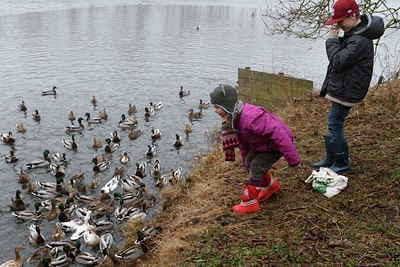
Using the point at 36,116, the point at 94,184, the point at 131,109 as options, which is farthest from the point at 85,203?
the point at 131,109

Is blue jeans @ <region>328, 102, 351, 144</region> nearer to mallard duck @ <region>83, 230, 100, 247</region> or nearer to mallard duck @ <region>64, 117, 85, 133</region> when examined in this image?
mallard duck @ <region>83, 230, 100, 247</region>

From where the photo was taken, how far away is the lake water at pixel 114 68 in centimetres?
A: 1314

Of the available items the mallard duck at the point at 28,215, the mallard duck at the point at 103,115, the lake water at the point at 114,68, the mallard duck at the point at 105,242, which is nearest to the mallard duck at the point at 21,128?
the lake water at the point at 114,68

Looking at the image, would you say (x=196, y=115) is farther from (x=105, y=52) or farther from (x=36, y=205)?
(x=105, y=52)

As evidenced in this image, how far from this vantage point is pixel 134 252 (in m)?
6.86

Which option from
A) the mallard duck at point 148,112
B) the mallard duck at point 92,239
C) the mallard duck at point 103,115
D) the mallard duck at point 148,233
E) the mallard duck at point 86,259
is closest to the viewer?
the mallard duck at point 148,233

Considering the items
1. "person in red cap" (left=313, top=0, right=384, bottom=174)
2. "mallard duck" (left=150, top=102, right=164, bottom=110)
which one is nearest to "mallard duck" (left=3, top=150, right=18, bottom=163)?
"mallard duck" (left=150, top=102, right=164, bottom=110)

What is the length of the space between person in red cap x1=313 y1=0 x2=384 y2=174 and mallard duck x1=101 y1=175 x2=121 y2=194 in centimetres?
706

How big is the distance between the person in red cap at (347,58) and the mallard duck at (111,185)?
7062 mm

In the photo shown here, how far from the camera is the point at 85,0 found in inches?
1742

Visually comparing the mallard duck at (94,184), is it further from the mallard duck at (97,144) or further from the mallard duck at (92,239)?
the mallard duck at (97,144)

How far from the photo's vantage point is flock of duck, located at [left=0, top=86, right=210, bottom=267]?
8258 millimetres

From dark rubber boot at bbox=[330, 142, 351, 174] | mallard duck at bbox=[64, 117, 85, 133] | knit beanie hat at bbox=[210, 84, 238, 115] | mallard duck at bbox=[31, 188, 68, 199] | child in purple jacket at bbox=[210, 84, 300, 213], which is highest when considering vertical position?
knit beanie hat at bbox=[210, 84, 238, 115]

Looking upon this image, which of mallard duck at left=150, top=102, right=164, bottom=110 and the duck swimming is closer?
the duck swimming
